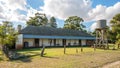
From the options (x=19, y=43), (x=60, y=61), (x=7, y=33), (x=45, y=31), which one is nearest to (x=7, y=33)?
(x=7, y=33)

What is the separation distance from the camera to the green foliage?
25.4 metres

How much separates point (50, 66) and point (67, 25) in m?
54.4

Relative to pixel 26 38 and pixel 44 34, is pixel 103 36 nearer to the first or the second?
pixel 44 34

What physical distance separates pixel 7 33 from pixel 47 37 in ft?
51.9

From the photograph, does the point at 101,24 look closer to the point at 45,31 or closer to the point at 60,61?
the point at 45,31

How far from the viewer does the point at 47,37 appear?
42.3 metres

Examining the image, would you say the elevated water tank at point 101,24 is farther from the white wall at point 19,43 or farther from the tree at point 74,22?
the tree at point 74,22

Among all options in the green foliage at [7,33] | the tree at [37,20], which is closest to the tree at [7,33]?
the green foliage at [7,33]

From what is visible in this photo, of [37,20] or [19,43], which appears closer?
[19,43]

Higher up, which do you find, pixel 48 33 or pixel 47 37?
pixel 48 33

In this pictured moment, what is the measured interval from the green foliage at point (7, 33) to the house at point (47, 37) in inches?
336

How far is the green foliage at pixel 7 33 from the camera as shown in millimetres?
25381

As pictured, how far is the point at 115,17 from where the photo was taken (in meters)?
43.5

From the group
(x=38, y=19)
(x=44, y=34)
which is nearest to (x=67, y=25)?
(x=38, y=19)
